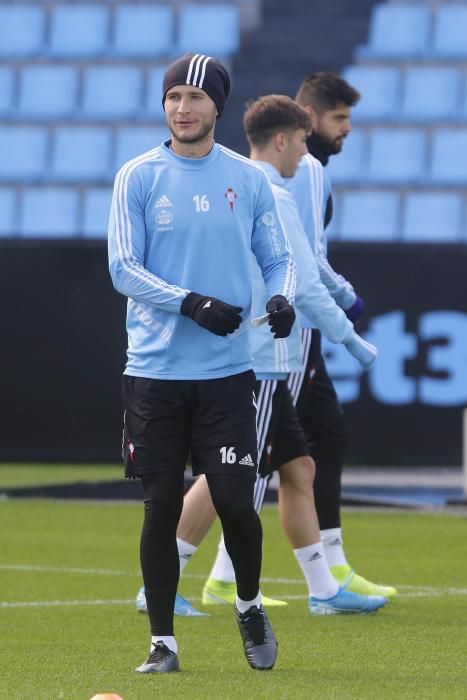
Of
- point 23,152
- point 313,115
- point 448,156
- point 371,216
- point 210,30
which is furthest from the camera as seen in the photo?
point 210,30

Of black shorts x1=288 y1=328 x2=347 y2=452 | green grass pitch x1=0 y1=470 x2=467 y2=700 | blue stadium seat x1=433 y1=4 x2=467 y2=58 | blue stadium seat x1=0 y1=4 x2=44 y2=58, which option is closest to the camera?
green grass pitch x1=0 y1=470 x2=467 y2=700

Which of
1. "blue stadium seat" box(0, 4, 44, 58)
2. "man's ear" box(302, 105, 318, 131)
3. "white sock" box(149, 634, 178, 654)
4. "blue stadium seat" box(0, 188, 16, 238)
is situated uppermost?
"blue stadium seat" box(0, 4, 44, 58)

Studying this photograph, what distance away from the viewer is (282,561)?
915cm

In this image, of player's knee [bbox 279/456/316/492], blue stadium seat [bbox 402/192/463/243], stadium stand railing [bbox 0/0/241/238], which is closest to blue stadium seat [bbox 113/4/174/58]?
stadium stand railing [bbox 0/0/241/238]

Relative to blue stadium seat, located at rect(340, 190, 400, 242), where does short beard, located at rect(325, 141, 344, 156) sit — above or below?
above

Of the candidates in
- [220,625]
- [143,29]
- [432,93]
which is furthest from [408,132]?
[220,625]

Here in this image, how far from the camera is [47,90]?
65.8ft

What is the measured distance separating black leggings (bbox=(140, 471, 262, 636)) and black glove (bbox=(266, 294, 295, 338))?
Result: 509mm

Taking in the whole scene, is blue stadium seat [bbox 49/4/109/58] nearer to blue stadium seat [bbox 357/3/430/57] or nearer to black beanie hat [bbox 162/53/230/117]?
blue stadium seat [bbox 357/3/430/57]

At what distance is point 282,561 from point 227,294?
390 cm

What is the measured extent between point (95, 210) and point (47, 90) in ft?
8.84

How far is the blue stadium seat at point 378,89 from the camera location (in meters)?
18.8

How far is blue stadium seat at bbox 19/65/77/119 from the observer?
20.0 m

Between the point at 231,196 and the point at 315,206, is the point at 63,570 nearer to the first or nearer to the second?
the point at 315,206
